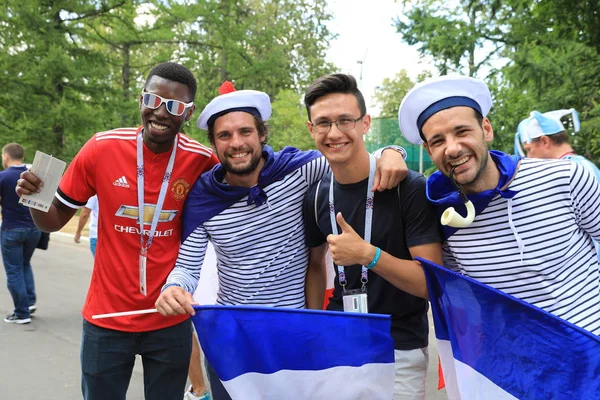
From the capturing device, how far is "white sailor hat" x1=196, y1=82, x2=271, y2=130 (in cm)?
325

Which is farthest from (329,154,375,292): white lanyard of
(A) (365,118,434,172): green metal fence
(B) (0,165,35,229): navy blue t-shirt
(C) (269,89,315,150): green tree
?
(A) (365,118,434,172): green metal fence

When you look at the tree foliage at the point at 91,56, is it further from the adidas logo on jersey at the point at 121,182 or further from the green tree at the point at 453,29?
the adidas logo on jersey at the point at 121,182

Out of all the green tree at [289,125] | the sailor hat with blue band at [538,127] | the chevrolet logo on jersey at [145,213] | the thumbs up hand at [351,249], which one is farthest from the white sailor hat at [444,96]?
the green tree at [289,125]

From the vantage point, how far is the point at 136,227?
10.8ft

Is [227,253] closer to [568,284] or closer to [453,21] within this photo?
[568,284]

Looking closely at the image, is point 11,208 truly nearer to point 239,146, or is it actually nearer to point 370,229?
point 239,146

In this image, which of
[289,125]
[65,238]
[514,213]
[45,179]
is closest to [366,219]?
[514,213]

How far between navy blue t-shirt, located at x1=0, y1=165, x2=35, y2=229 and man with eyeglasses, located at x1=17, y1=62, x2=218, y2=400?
533cm

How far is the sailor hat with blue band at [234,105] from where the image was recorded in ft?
10.7

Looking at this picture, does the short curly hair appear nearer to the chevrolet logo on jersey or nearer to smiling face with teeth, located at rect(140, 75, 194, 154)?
smiling face with teeth, located at rect(140, 75, 194, 154)

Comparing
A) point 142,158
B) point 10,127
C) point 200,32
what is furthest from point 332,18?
point 142,158

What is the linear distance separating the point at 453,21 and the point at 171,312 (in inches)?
368

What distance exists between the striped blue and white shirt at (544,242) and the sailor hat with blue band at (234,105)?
1341 millimetres

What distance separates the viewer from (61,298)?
9492 mm
